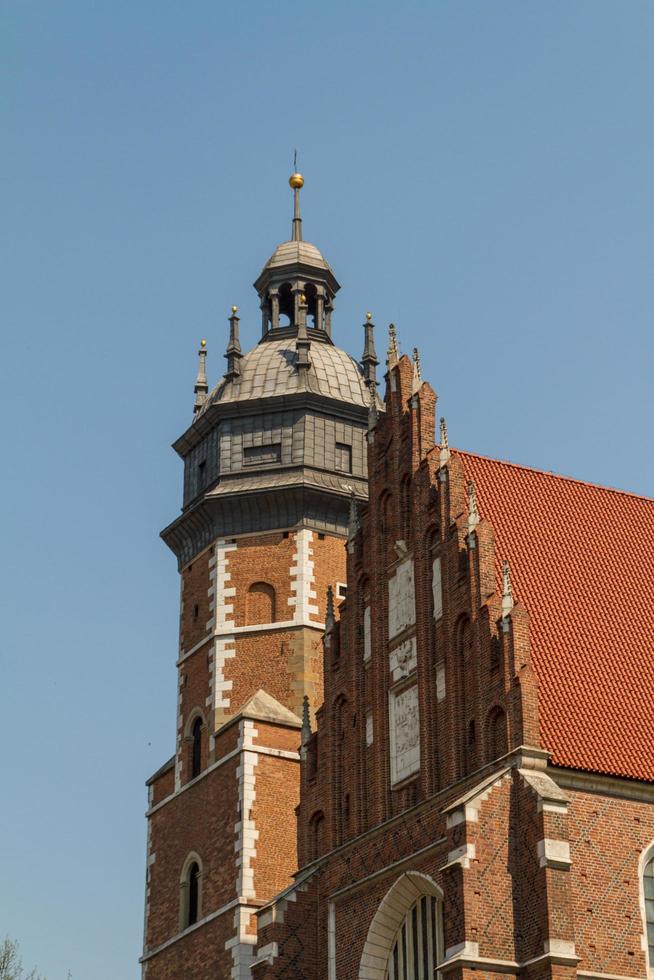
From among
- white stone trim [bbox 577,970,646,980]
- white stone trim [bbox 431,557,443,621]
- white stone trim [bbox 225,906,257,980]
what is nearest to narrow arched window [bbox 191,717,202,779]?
white stone trim [bbox 225,906,257,980]

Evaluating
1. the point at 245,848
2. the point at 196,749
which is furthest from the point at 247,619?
the point at 245,848

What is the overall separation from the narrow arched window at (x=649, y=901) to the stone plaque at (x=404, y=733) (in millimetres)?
4100

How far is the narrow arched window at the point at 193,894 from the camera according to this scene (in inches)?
1534

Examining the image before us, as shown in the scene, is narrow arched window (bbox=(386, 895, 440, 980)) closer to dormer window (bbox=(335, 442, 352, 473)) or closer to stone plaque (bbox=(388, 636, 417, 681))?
stone plaque (bbox=(388, 636, 417, 681))

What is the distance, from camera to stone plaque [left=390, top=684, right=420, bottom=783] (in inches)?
1164

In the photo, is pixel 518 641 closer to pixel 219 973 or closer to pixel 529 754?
pixel 529 754

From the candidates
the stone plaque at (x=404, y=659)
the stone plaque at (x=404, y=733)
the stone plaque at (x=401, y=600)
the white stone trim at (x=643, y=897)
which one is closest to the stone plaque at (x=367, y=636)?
the stone plaque at (x=401, y=600)

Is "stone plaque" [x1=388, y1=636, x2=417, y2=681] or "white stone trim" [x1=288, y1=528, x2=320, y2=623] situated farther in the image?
"white stone trim" [x1=288, y1=528, x2=320, y2=623]

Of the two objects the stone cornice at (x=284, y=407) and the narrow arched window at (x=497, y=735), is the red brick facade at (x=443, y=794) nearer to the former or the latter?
the narrow arched window at (x=497, y=735)

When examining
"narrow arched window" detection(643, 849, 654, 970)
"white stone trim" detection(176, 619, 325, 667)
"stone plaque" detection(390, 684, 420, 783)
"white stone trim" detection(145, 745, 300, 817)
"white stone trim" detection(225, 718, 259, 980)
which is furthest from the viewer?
"white stone trim" detection(176, 619, 325, 667)

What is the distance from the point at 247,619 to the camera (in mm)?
41594

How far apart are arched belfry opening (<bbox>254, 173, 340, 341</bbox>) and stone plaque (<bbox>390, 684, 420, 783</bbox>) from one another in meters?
18.0

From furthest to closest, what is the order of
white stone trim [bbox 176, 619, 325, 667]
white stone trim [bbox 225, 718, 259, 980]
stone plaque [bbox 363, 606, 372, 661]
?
white stone trim [bbox 176, 619, 325, 667] → white stone trim [bbox 225, 718, 259, 980] → stone plaque [bbox 363, 606, 372, 661]

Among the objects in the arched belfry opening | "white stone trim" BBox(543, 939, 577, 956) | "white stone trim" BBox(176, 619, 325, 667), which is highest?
the arched belfry opening
